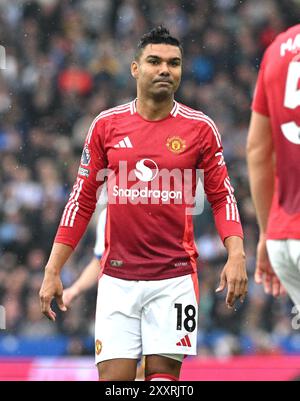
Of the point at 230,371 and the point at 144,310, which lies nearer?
the point at 144,310

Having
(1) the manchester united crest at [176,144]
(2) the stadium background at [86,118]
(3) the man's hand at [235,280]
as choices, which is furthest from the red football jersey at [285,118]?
(2) the stadium background at [86,118]

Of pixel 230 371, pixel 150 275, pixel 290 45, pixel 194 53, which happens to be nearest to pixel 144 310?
pixel 150 275

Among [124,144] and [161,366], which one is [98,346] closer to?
[161,366]

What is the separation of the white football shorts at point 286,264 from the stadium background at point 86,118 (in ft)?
18.8

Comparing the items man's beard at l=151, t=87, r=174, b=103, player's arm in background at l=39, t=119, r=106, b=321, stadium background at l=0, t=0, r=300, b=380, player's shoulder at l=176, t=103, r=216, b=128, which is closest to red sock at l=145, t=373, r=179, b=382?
player's arm in background at l=39, t=119, r=106, b=321

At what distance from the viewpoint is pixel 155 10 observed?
16.7 meters

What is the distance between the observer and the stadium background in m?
12.5

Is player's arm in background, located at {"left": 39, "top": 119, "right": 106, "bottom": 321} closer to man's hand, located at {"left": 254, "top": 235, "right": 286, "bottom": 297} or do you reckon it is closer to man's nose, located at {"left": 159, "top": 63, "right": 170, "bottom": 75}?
man's nose, located at {"left": 159, "top": 63, "right": 170, "bottom": 75}

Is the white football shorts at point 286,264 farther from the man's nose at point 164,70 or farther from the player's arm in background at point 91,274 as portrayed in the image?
the player's arm in background at point 91,274

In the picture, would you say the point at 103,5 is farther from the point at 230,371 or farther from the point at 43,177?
the point at 230,371

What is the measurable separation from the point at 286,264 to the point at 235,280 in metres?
1.33
